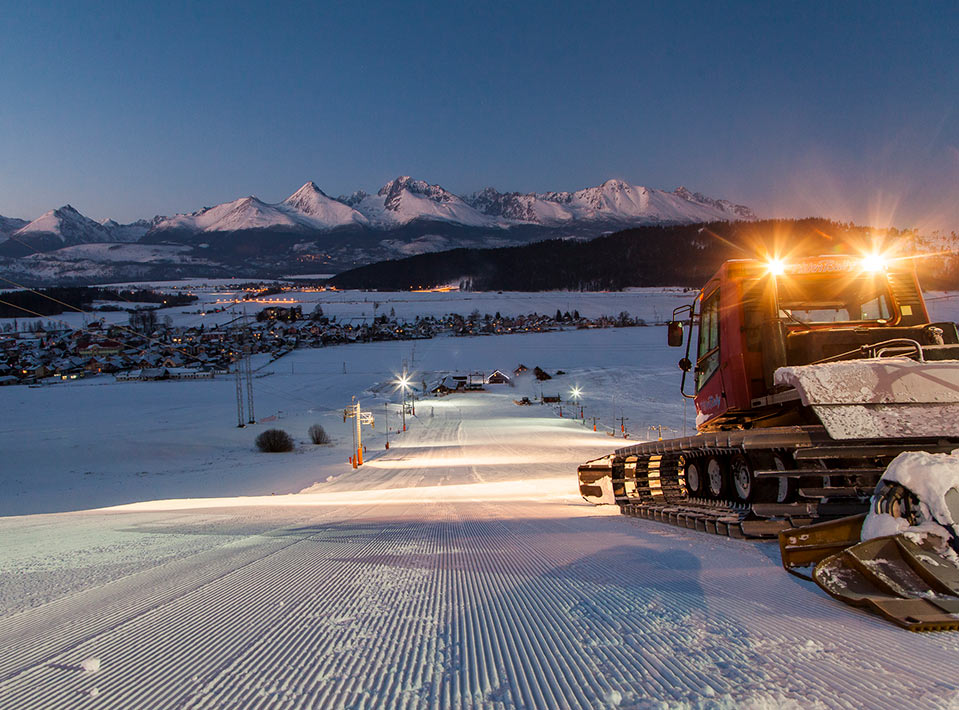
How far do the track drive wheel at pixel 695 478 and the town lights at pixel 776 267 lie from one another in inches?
105

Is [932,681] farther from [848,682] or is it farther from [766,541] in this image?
[766,541]

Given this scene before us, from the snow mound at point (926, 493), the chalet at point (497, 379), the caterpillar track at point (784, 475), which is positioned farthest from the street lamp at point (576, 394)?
the snow mound at point (926, 493)

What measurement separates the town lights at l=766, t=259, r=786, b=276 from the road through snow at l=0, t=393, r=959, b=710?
355 centimetres

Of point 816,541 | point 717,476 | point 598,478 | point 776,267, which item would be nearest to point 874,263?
point 776,267

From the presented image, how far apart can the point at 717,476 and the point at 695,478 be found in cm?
86

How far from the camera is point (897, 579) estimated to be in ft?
11.0

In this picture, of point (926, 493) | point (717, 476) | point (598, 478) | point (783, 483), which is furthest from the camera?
point (598, 478)

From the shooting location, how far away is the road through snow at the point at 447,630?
7.95 feet

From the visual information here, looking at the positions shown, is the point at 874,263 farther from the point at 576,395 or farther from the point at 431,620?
the point at 576,395

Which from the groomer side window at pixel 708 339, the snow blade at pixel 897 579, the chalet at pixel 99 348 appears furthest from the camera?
the chalet at pixel 99 348

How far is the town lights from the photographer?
726 cm

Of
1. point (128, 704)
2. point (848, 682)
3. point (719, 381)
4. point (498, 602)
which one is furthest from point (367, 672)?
point (719, 381)

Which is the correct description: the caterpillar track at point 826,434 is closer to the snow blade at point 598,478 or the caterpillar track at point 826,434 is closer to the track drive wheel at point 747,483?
the track drive wheel at point 747,483

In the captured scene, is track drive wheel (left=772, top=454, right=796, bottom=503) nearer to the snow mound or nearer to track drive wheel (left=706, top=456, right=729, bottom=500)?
track drive wheel (left=706, top=456, right=729, bottom=500)
